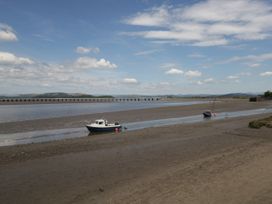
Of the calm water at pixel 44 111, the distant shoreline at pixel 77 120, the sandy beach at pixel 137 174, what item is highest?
the sandy beach at pixel 137 174

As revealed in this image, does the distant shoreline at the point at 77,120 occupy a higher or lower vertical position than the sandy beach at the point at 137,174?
lower

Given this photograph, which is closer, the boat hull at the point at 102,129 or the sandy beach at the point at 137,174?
the sandy beach at the point at 137,174

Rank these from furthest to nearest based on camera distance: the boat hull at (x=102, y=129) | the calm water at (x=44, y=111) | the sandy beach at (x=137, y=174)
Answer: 1. the calm water at (x=44, y=111)
2. the boat hull at (x=102, y=129)
3. the sandy beach at (x=137, y=174)

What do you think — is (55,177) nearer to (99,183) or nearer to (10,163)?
(99,183)

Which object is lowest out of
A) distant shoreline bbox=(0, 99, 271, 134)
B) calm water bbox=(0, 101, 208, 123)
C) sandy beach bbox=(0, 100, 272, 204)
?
distant shoreline bbox=(0, 99, 271, 134)

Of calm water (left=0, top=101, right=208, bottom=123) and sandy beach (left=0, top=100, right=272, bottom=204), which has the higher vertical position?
sandy beach (left=0, top=100, right=272, bottom=204)

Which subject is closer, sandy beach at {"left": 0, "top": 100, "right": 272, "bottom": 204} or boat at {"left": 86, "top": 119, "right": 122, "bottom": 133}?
sandy beach at {"left": 0, "top": 100, "right": 272, "bottom": 204}

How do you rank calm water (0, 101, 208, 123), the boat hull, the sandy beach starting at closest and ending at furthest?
the sandy beach < the boat hull < calm water (0, 101, 208, 123)

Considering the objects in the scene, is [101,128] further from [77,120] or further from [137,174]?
[137,174]

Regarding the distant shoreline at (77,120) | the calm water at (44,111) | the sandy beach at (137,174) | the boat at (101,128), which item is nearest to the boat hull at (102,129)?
the boat at (101,128)

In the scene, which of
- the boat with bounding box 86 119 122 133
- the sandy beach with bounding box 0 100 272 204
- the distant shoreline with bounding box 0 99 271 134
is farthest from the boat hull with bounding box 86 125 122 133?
the sandy beach with bounding box 0 100 272 204

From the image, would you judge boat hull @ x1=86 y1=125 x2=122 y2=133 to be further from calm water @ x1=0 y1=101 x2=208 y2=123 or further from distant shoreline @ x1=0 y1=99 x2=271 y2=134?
calm water @ x1=0 y1=101 x2=208 y2=123

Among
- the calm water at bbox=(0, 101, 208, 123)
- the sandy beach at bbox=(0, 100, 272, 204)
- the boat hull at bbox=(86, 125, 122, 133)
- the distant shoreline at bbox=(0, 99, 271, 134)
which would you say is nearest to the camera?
the sandy beach at bbox=(0, 100, 272, 204)

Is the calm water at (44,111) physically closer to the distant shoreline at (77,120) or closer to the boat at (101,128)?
the distant shoreline at (77,120)
